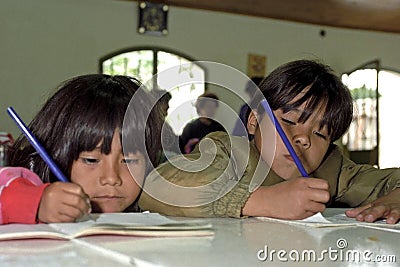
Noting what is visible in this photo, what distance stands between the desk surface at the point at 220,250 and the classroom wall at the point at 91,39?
13.6 ft

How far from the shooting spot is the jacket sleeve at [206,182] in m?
0.77

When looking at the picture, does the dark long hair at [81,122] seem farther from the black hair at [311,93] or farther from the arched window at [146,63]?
the arched window at [146,63]

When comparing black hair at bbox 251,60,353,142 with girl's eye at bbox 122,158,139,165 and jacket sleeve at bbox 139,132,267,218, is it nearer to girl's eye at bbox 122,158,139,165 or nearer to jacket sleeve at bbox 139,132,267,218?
jacket sleeve at bbox 139,132,267,218

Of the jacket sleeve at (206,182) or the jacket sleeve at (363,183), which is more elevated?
the jacket sleeve at (206,182)

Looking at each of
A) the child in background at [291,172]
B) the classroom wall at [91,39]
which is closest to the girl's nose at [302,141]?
the child in background at [291,172]

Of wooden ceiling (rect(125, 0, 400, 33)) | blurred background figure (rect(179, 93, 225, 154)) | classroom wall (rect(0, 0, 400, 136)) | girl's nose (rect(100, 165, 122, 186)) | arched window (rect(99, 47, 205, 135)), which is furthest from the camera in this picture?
wooden ceiling (rect(125, 0, 400, 33))

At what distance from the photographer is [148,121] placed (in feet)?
3.39

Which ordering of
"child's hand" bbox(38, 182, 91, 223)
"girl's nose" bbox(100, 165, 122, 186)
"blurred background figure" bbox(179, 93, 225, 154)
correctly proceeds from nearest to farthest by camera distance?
"child's hand" bbox(38, 182, 91, 223)
"girl's nose" bbox(100, 165, 122, 186)
"blurred background figure" bbox(179, 93, 225, 154)

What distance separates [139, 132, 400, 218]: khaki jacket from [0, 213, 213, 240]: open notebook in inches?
5.1

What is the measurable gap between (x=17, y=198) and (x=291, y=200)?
0.31 m

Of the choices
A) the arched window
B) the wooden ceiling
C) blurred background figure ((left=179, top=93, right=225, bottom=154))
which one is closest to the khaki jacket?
blurred background figure ((left=179, top=93, right=225, bottom=154))

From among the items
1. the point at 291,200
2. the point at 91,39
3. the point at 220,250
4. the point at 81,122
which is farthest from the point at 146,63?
the point at 220,250

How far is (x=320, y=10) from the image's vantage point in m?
5.80

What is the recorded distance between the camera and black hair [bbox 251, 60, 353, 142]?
1.14 metres
